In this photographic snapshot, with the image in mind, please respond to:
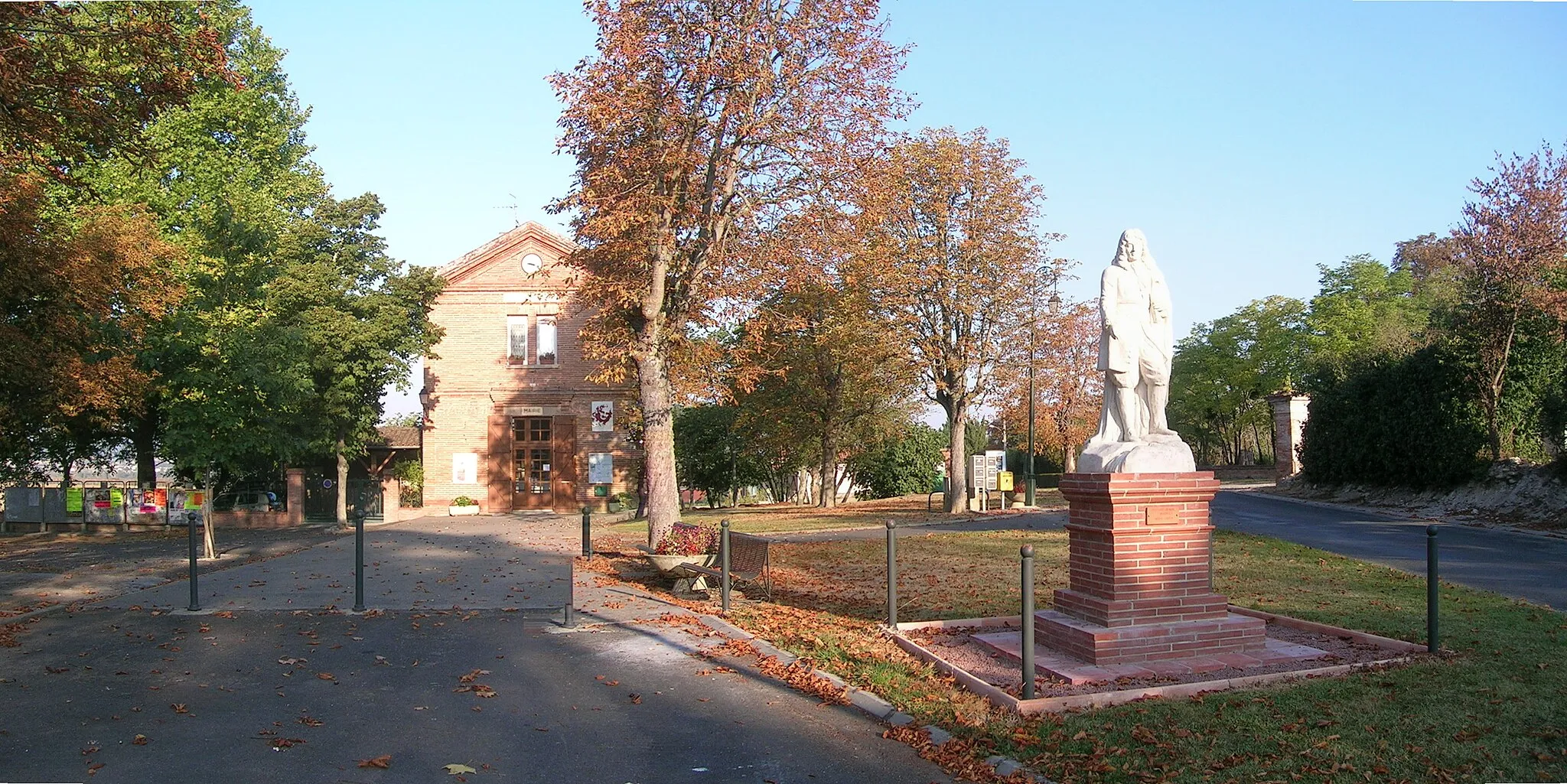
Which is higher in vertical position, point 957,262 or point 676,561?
point 957,262

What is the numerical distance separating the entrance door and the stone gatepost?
25763 mm

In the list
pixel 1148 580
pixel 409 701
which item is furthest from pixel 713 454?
pixel 1148 580

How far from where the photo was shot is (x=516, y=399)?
121ft

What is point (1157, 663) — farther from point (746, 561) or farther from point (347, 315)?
point (347, 315)

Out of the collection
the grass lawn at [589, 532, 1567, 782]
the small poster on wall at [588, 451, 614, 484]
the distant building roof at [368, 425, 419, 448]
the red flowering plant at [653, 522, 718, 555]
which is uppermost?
the distant building roof at [368, 425, 419, 448]

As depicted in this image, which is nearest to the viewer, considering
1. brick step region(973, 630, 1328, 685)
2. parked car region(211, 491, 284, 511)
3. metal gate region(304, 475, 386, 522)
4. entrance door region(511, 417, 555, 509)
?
brick step region(973, 630, 1328, 685)

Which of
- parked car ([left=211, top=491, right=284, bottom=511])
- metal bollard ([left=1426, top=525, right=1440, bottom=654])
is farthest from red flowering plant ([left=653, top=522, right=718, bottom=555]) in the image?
parked car ([left=211, top=491, right=284, bottom=511])

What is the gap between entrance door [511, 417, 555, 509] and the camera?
3700 cm

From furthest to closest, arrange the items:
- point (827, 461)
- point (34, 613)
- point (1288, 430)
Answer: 1. point (1288, 430)
2. point (827, 461)
3. point (34, 613)

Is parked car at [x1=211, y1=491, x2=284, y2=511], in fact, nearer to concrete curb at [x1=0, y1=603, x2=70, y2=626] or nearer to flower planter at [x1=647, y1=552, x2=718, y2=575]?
concrete curb at [x1=0, y1=603, x2=70, y2=626]

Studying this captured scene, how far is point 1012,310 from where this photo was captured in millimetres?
28547

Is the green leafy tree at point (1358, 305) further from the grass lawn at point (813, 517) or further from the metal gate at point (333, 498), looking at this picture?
the metal gate at point (333, 498)

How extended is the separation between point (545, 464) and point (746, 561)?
26.1 m

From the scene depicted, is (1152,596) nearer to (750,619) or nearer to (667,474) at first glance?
(750,619)
